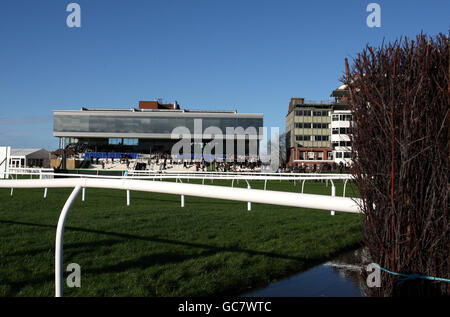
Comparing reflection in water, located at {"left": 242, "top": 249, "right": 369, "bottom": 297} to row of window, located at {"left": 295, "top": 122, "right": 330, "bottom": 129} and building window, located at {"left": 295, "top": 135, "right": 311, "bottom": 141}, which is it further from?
row of window, located at {"left": 295, "top": 122, "right": 330, "bottom": 129}

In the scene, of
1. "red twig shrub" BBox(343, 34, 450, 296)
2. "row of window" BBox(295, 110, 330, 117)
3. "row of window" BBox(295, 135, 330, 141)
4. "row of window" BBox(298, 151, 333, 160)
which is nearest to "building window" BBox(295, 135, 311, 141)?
"row of window" BBox(295, 135, 330, 141)

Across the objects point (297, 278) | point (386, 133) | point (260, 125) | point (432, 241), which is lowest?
point (297, 278)

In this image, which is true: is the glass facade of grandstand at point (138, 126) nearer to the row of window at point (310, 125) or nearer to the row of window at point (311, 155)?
the row of window at point (310, 125)

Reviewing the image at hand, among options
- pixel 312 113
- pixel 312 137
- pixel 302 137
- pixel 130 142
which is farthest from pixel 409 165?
pixel 130 142

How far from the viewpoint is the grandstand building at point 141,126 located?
75.8 meters

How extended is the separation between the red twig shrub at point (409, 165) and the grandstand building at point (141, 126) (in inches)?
2884

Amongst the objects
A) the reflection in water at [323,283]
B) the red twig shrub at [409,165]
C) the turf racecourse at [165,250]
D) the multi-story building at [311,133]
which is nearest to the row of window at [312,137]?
the multi-story building at [311,133]

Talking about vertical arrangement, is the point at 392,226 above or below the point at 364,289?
above

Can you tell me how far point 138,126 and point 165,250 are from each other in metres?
75.9

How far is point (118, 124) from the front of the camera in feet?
259
